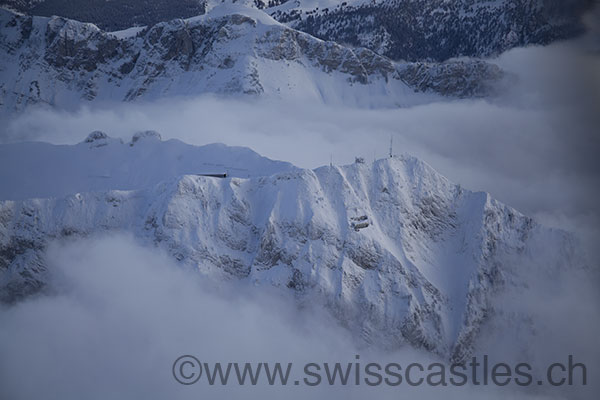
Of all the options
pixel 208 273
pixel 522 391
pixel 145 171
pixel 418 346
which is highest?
pixel 145 171

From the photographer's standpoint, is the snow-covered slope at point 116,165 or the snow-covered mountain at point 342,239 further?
the snow-covered slope at point 116,165

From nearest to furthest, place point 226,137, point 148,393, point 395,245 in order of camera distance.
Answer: point 148,393, point 395,245, point 226,137

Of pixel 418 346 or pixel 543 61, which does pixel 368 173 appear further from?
pixel 543 61

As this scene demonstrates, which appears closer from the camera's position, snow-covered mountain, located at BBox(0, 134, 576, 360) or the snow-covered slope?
snow-covered mountain, located at BBox(0, 134, 576, 360)

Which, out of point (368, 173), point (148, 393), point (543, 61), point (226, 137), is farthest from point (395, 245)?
point (543, 61)
